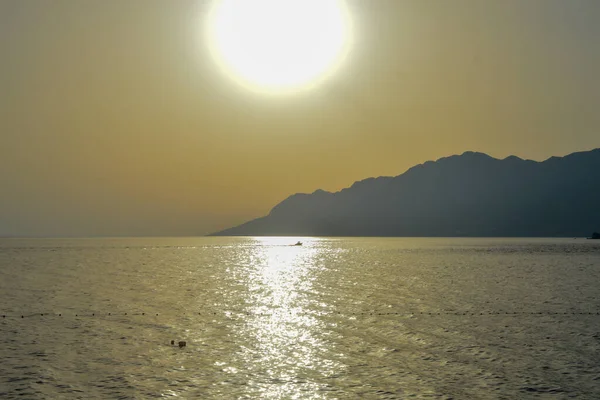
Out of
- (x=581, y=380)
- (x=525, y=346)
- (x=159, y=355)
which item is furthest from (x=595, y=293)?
(x=159, y=355)

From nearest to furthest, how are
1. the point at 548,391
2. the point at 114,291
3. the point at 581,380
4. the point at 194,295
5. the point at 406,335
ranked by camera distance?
the point at 548,391, the point at 581,380, the point at 406,335, the point at 194,295, the point at 114,291

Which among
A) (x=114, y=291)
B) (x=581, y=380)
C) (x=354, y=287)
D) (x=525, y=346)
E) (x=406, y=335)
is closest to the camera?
(x=581, y=380)

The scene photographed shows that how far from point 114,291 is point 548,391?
A: 68.1 meters

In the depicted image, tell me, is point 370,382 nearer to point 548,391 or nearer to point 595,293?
point 548,391

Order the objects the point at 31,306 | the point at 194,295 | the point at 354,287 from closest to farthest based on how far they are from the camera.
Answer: the point at 31,306 → the point at 194,295 → the point at 354,287

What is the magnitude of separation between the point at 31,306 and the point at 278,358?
4057 cm

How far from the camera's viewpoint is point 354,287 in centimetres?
8906

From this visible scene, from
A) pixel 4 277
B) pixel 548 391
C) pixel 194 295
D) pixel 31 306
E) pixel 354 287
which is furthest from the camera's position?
pixel 4 277

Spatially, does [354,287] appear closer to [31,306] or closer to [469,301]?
[469,301]

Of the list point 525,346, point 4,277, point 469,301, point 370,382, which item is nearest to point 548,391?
point 370,382

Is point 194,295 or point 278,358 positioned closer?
point 278,358

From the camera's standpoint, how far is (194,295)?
3036 inches

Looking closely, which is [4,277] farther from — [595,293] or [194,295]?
[595,293]

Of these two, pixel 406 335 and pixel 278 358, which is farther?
pixel 406 335
